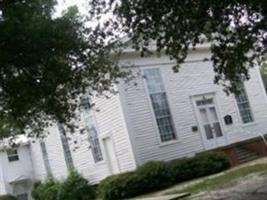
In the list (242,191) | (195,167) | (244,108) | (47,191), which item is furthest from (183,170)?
(47,191)

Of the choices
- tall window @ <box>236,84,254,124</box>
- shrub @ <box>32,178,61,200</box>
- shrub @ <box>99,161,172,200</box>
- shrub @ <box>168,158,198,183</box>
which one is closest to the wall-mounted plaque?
tall window @ <box>236,84,254,124</box>

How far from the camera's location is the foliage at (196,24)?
1168cm

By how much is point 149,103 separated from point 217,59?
34.2 feet

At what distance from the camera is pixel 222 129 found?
26078 millimetres

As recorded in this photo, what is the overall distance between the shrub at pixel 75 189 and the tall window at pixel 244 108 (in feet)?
28.5

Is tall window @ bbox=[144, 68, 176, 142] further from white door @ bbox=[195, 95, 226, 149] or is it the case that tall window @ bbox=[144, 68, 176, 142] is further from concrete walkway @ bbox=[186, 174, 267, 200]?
concrete walkway @ bbox=[186, 174, 267, 200]

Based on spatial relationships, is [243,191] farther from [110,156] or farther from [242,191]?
[110,156]

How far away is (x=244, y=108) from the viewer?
1081 inches

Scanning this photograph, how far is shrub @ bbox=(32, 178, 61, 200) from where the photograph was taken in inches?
1080

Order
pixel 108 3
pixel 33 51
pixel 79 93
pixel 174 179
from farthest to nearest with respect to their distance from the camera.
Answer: pixel 174 179 → pixel 79 93 → pixel 33 51 → pixel 108 3

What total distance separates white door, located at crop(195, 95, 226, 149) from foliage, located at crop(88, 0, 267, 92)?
39.6 feet

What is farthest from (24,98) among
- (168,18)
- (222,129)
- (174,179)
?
(222,129)

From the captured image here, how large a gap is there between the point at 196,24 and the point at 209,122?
14.2 metres

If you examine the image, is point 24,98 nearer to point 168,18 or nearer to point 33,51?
point 33,51
